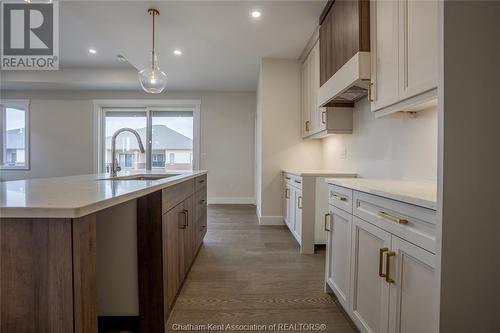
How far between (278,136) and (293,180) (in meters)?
0.96

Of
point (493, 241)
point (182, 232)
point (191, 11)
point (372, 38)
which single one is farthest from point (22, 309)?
point (191, 11)

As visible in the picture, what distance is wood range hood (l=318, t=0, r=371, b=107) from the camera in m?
1.68

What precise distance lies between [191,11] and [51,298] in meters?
2.90

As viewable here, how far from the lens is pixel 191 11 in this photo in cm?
268

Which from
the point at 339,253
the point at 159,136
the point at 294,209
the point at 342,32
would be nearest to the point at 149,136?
the point at 159,136

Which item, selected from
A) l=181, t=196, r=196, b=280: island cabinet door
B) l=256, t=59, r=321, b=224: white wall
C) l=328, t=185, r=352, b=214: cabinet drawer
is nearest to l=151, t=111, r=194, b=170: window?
l=256, t=59, r=321, b=224: white wall

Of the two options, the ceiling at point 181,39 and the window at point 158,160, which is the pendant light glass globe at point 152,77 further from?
the window at point 158,160

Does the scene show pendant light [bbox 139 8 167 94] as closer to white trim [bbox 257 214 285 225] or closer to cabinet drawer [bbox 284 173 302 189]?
cabinet drawer [bbox 284 173 302 189]

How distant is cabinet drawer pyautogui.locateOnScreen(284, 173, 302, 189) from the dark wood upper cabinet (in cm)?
110

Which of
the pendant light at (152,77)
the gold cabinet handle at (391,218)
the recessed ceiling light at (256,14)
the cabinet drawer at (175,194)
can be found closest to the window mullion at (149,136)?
the pendant light at (152,77)

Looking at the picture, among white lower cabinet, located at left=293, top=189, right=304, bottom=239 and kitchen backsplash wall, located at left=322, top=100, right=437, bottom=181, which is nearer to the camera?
kitchen backsplash wall, located at left=322, top=100, right=437, bottom=181

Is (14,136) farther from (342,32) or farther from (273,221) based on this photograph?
(342,32)

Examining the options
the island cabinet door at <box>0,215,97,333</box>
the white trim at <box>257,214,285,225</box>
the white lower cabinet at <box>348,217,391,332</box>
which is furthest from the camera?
the white trim at <box>257,214,285,225</box>

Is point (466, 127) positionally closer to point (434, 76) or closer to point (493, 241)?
point (493, 241)
